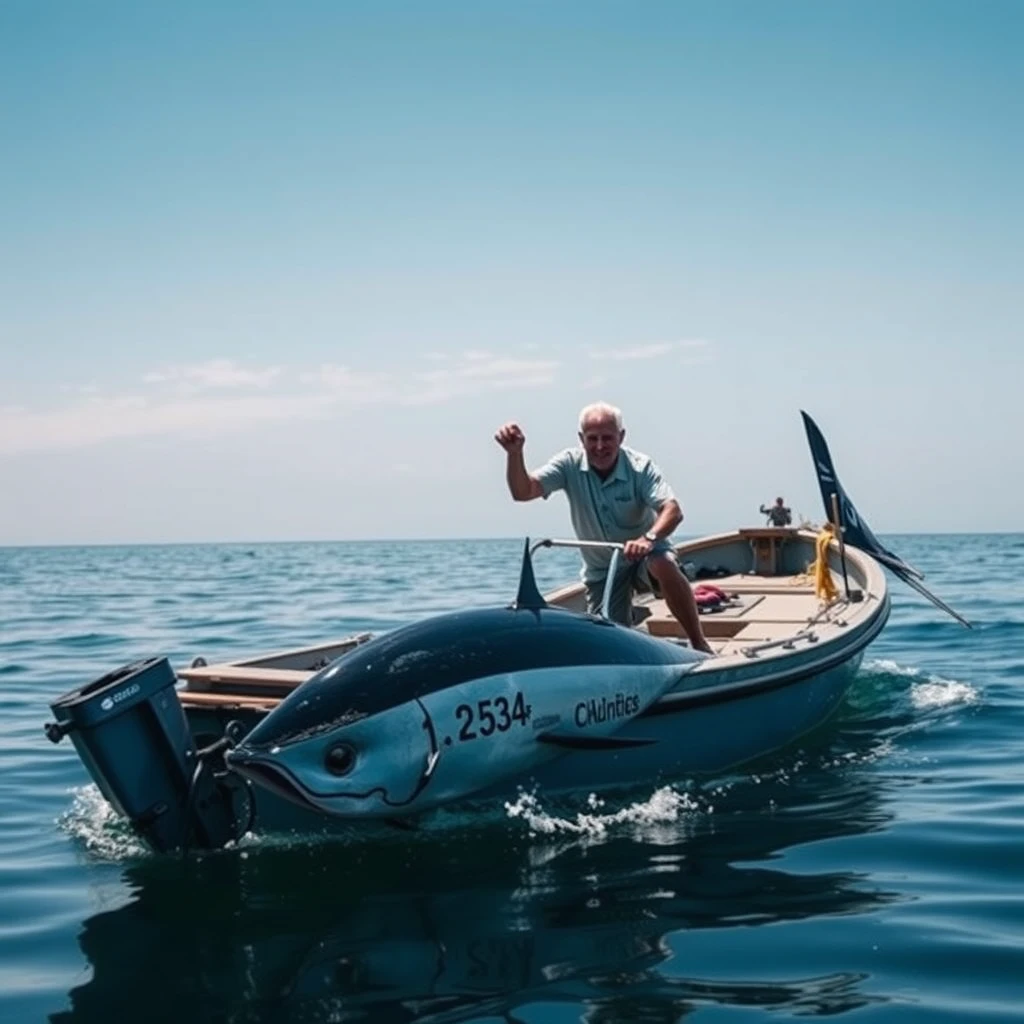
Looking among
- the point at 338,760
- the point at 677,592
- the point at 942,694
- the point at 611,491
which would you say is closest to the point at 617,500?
the point at 611,491

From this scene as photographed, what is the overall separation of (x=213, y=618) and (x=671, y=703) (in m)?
15.7

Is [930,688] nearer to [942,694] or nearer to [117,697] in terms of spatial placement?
[942,694]

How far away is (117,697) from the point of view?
5.80m

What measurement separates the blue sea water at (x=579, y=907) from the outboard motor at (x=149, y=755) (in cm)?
26

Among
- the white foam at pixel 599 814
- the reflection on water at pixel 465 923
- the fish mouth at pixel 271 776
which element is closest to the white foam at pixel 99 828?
the reflection on water at pixel 465 923

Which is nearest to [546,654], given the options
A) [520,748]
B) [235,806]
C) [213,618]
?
[520,748]

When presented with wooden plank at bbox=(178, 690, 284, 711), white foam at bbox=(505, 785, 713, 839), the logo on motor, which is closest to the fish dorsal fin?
white foam at bbox=(505, 785, 713, 839)

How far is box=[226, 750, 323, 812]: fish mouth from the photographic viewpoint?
569cm

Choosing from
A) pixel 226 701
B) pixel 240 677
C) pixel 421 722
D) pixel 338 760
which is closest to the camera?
pixel 338 760

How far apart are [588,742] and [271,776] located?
1746 mm

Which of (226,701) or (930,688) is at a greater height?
(226,701)

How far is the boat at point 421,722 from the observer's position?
229 inches

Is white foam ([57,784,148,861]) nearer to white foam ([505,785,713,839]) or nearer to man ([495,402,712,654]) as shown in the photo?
white foam ([505,785,713,839])

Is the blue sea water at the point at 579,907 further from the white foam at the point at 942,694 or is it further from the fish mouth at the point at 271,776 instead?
the white foam at the point at 942,694
